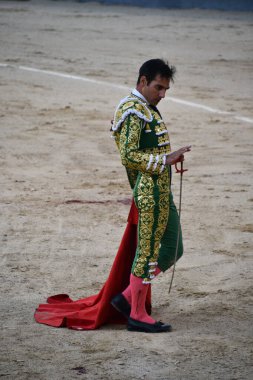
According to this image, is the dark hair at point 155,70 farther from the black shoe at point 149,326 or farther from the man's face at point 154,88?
the black shoe at point 149,326

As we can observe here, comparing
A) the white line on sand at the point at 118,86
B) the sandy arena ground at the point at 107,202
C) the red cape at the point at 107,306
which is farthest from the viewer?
the white line on sand at the point at 118,86

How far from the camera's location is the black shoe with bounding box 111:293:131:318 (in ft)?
15.7

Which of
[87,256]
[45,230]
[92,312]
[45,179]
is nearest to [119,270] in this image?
[92,312]

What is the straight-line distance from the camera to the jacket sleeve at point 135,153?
441 cm

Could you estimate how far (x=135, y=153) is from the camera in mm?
4414

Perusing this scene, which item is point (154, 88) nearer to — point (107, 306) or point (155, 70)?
point (155, 70)

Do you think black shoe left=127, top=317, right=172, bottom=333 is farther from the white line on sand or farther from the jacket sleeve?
the white line on sand

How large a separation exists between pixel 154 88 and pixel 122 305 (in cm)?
117

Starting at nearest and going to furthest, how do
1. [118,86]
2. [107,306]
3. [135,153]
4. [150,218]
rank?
[135,153]
[150,218]
[107,306]
[118,86]

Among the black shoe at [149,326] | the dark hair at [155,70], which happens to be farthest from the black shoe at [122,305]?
the dark hair at [155,70]

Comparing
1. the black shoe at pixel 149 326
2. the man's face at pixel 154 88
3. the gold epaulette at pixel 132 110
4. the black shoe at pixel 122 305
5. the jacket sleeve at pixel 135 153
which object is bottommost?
the black shoe at pixel 149 326

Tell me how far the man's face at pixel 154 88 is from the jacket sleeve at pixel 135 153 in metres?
0.15

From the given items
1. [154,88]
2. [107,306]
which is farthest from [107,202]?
[154,88]

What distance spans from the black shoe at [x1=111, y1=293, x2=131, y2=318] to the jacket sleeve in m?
0.76
